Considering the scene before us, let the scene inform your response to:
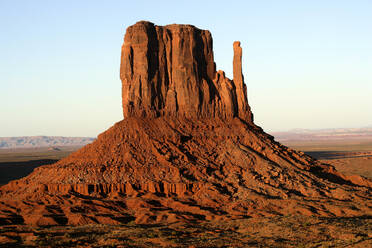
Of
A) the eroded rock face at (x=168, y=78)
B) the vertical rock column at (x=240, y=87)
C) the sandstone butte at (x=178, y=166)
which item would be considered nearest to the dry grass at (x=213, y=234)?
the sandstone butte at (x=178, y=166)

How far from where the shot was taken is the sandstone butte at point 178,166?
129ft

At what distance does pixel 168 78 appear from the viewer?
52281 millimetres

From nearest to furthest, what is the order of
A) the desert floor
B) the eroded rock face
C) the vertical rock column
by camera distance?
the desert floor < the eroded rock face < the vertical rock column

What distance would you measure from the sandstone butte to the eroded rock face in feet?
0.37

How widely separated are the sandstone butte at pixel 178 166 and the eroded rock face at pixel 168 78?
0.11 meters

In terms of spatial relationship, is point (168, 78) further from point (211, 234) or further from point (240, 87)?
point (211, 234)

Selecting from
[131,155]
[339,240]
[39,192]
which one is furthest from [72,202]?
[339,240]

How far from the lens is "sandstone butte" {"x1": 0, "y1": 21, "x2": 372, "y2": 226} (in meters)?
39.4

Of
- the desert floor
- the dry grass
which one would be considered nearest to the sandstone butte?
the dry grass

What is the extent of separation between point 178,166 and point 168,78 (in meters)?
11.8

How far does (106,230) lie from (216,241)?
8.94 metres

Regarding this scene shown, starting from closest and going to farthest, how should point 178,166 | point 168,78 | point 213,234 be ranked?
point 213,234 < point 178,166 < point 168,78

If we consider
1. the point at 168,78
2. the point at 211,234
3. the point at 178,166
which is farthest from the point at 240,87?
the point at 211,234

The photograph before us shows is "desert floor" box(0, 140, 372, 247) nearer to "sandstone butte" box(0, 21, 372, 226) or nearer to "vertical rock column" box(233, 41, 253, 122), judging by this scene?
"sandstone butte" box(0, 21, 372, 226)
